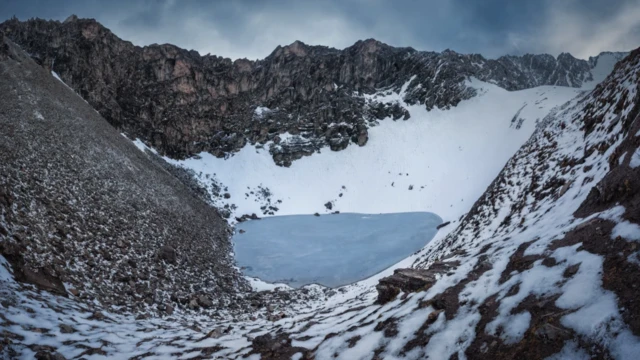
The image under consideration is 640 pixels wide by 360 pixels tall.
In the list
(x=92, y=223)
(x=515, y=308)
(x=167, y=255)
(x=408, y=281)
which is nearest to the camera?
(x=515, y=308)

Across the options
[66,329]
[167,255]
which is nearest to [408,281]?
[66,329]

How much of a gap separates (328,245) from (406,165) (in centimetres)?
2857

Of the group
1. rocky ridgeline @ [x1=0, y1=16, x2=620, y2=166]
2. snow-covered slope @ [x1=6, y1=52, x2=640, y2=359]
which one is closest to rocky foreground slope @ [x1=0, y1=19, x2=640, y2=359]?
snow-covered slope @ [x1=6, y1=52, x2=640, y2=359]

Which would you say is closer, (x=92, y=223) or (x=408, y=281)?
(x=408, y=281)

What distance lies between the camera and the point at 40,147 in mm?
16688

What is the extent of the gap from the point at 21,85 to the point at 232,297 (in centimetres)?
2827

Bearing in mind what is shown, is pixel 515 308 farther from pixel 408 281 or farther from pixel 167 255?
pixel 167 255

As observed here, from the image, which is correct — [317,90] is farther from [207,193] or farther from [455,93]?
[207,193]

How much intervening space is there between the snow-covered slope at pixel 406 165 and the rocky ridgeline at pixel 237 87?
3.27m

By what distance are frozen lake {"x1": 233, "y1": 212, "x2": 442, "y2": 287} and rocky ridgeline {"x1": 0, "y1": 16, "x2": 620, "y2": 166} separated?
22.7 m

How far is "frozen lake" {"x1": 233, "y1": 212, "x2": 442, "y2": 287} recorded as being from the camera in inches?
778

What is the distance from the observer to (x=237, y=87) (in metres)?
66.6

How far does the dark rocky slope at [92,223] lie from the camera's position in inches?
370

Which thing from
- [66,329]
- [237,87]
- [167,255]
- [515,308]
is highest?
[237,87]
